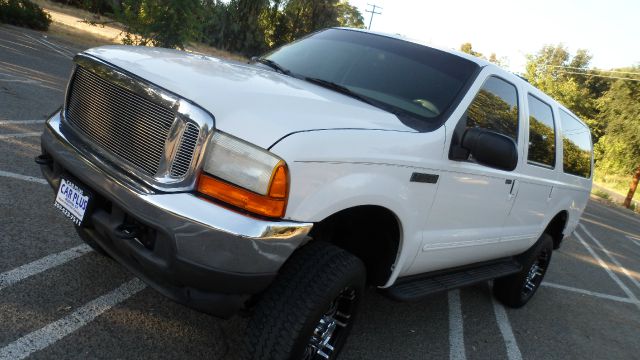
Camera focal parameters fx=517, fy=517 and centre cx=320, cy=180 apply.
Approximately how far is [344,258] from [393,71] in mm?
1518

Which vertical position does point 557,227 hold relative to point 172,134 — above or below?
below

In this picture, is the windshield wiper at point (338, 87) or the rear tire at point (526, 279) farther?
the rear tire at point (526, 279)

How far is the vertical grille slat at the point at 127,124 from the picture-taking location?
2.24 m

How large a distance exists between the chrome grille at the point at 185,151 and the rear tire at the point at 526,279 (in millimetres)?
3669

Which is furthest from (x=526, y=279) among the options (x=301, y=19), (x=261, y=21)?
(x=301, y=19)

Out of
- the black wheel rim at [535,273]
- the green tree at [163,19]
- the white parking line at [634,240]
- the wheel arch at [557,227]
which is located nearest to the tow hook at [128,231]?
the black wheel rim at [535,273]

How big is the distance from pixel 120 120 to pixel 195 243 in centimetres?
83

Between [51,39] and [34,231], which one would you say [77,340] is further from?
[51,39]

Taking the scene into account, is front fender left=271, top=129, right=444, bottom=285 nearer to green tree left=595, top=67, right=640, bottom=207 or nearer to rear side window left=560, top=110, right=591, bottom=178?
rear side window left=560, top=110, right=591, bottom=178

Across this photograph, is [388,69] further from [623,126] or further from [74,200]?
[623,126]

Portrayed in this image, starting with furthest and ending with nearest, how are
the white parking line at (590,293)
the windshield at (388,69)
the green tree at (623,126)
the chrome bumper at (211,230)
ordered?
the green tree at (623,126) → the white parking line at (590,293) → the windshield at (388,69) → the chrome bumper at (211,230)

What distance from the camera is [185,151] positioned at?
223 centimetres

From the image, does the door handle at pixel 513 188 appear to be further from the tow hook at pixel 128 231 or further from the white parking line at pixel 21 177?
the white parking line at pixel 21 177

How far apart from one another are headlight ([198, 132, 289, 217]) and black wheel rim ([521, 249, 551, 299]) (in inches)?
151
